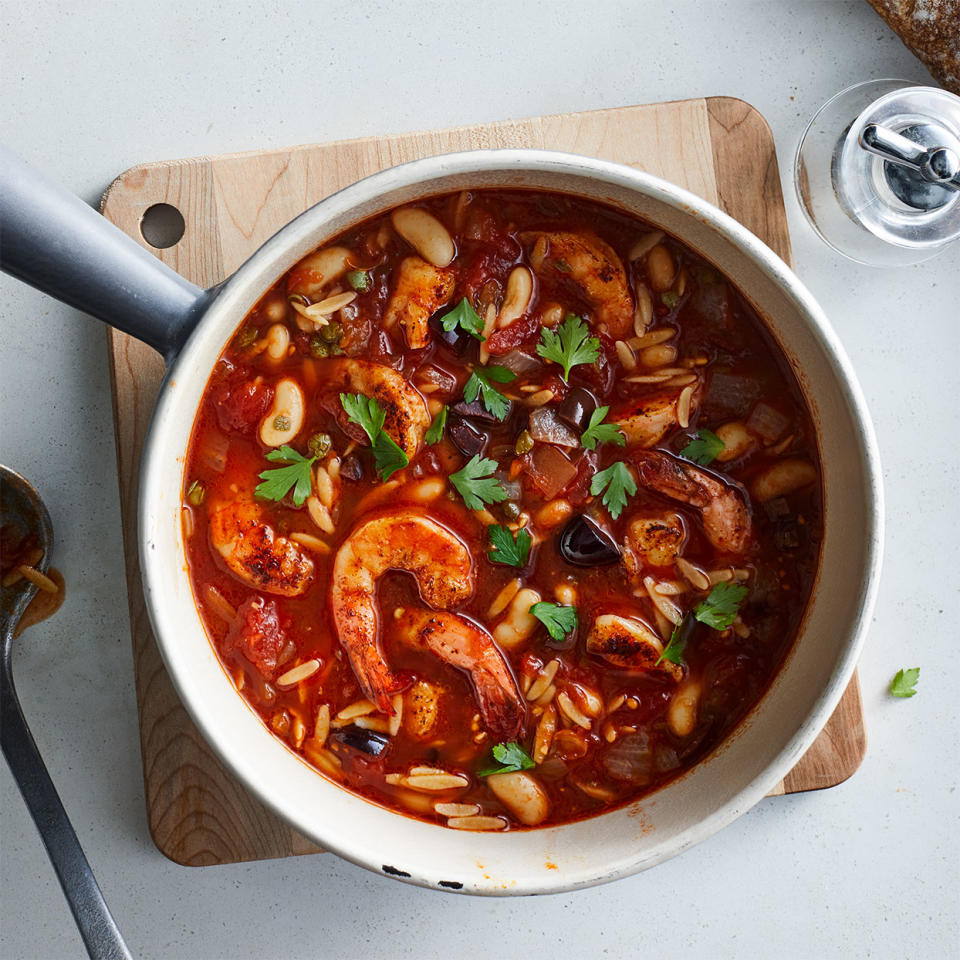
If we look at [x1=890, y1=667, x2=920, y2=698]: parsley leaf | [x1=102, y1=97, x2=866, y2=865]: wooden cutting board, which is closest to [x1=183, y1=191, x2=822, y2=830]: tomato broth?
[x1=102, y1=97, x2=866, y2=865]: wooden cutting board

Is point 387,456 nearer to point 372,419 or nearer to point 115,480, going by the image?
point 372,419

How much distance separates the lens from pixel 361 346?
2330 millimetres

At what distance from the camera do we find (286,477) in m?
2.32

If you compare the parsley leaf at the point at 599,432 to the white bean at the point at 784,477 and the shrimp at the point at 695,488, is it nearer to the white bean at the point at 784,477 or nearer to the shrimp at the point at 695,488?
the shrimp at the point at 695,488

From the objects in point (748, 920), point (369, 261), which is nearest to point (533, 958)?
point (748, 920)

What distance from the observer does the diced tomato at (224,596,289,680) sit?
2361 mm

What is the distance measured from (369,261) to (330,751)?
48.7 inches

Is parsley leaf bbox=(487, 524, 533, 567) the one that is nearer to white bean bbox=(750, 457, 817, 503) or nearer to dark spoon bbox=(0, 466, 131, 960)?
white bean bbox=(750, 457, 817, 503)

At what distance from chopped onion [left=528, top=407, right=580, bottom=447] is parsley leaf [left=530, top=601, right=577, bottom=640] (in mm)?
407

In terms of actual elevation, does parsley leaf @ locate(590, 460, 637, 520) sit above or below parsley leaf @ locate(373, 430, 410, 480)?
below

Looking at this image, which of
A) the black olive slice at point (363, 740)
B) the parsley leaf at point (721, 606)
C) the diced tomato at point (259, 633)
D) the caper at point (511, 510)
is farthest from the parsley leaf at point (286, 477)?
the parsley leaf at point (721, 606)

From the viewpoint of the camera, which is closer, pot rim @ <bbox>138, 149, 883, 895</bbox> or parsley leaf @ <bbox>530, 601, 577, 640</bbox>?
pot rim @ <bbox>138, 149, 883, 895</bbox>

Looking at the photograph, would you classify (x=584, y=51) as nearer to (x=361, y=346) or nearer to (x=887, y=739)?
(x=361, y=346)

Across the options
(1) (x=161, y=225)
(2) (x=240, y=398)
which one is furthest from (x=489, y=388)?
(1) (x=161, y=225)
